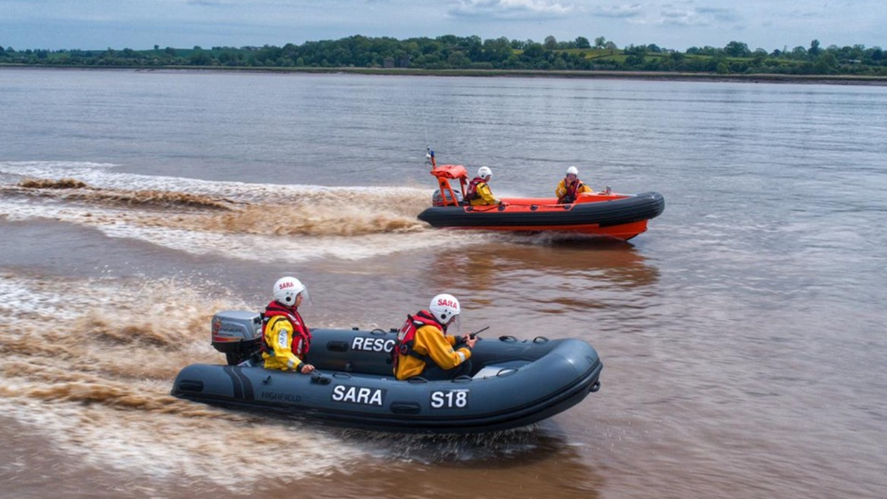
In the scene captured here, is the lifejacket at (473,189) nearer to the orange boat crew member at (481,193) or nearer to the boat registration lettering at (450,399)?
the orange boat crew member at (481,193)

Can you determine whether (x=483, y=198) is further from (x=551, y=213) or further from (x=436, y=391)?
(x=436, y=391)

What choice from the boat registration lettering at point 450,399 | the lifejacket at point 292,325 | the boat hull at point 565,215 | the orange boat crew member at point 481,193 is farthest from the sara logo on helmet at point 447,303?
the orange boat crew member at point 481,193

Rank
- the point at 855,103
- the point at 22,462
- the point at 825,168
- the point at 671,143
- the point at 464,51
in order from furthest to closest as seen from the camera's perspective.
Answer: the point at 464,51 < the point at 855,103 < the point at 671,143 < the point at 825,168 < the point at 22,462

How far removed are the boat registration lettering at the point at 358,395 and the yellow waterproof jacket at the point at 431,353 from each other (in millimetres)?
275

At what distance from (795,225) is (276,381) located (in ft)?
35.7

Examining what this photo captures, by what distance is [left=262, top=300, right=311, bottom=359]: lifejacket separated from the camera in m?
6.20

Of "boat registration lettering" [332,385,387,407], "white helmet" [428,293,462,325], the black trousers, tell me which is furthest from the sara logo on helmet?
"boat registration lettering" [332,385,387,407]

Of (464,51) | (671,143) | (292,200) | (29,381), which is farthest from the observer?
(464,51)

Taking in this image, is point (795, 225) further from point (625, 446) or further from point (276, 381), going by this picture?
point (276, 381)

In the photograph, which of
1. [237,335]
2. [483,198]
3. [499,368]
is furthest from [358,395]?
[483,198]

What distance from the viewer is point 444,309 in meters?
6.00

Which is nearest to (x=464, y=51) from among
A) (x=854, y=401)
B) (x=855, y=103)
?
(x=855, y=103)

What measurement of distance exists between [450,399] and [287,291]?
141 centimetres

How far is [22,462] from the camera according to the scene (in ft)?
19.2
